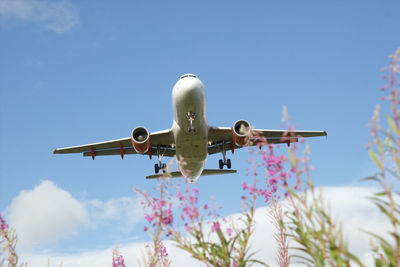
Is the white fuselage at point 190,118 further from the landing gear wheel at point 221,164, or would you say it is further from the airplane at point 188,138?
the landing gear wheel at point 221,164

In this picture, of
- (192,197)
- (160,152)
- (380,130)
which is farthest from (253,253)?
(160,152)

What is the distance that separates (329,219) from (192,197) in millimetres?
853

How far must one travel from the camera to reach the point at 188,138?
796 inches

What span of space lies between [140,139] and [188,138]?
349 cm

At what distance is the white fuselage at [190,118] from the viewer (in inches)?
747

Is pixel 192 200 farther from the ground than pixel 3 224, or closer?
farther from the ground

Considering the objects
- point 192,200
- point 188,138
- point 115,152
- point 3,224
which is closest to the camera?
point 192,200

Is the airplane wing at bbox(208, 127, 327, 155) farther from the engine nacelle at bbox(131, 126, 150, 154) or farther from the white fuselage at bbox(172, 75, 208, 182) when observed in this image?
the engine nacelle at bbox(131, 126, 150, 154)

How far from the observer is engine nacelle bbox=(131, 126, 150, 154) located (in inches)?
836

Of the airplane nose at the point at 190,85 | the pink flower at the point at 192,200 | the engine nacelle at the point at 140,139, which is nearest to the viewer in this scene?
the pink flower at the point at 192,200

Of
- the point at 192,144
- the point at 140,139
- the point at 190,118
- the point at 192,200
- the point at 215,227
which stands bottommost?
the point at 215,227

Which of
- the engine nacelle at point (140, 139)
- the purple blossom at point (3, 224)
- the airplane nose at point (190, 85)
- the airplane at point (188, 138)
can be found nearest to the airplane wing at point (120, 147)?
the airplane at point (188, 138)

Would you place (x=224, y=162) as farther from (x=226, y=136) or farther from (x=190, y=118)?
(x=190, y=118)

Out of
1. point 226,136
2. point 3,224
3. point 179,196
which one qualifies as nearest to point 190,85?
point 226,136
